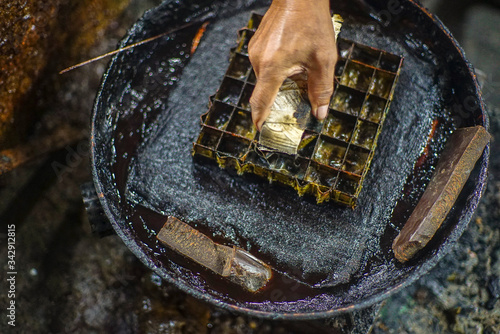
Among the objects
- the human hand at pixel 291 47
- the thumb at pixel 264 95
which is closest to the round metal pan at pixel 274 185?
the thumb at pixel 264 95

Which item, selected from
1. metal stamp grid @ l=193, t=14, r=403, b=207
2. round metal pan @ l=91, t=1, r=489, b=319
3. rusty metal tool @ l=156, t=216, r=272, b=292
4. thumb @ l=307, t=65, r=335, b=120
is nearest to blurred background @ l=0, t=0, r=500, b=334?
round metal pan @ l=91, t=1, r=489, b=319

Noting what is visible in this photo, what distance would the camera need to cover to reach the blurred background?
10.1 feet

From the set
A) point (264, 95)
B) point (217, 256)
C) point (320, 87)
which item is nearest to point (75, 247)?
point (217, 256)

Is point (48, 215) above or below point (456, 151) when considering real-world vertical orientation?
below

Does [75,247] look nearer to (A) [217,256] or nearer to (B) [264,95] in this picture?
(A) [217,256]

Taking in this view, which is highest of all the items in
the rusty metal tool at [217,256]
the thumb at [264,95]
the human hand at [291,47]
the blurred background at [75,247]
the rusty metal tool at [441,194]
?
the human hand at [291,47]

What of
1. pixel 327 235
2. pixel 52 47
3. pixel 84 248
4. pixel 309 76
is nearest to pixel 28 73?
pixel 52 47

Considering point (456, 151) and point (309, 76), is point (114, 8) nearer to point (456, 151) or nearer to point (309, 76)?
point (309, 76)

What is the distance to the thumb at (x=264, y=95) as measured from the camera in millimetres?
2213

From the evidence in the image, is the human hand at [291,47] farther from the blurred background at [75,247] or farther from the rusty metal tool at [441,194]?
the blurred background at [75,247]

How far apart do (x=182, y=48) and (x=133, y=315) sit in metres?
1.95

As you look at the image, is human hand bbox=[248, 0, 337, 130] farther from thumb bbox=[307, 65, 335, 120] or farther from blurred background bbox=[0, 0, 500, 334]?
blurred background bbox=[0, 0, 500, 334]

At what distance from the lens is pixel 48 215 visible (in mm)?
3471

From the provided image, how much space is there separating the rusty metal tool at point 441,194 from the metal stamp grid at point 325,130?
35 centimetres
